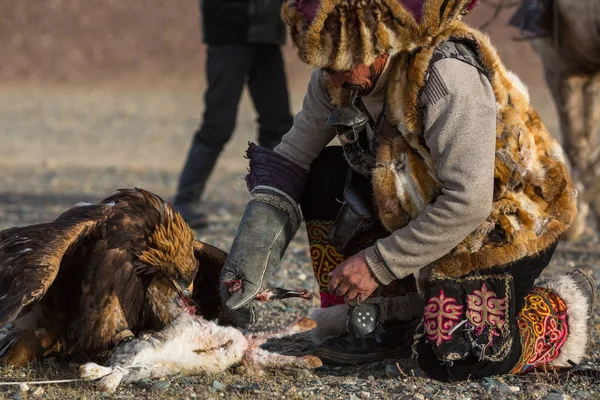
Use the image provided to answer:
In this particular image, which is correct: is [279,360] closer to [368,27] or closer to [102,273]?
[102,273]

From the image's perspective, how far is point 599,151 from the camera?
689 centimetres

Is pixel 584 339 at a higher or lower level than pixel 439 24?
lower

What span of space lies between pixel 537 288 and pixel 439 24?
122 centimetres

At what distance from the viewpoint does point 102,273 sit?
12.3 ft

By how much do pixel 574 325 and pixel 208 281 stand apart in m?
1.50

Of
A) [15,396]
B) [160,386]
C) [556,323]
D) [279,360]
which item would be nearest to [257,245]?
[279,360]

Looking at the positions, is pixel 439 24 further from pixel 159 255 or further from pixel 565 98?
pixel 565 98

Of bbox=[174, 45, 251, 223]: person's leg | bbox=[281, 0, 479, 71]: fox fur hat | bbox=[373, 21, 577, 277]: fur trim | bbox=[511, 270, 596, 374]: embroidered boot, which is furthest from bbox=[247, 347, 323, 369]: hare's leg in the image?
bbox=[174, 45, 251, 223]: person's leg

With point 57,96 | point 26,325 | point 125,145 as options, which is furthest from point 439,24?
point 57,96

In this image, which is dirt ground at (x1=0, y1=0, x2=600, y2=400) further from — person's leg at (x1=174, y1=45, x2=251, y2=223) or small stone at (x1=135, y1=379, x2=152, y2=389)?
person's leg at (x1=174, y1=45, x2=251, y2=223)

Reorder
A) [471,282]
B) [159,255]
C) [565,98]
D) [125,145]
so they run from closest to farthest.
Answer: [471,282] → [159,255] → [565,98] → [125,145]

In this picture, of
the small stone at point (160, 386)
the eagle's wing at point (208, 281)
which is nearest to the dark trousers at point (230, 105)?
the eagle's wing at point (208, 281)

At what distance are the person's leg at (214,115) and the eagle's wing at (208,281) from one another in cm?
289

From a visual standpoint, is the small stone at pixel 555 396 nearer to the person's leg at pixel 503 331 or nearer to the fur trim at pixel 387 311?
the person's leg at pixel 503 331
